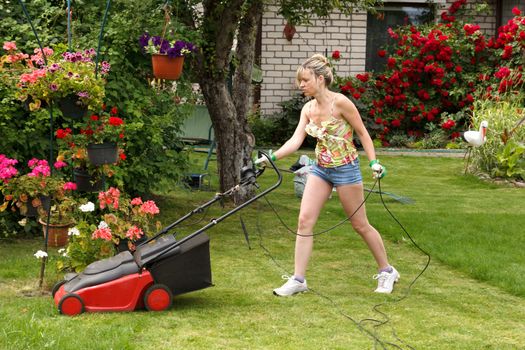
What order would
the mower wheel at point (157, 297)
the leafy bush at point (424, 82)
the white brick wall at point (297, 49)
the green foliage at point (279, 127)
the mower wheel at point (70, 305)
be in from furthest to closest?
the white brick wall at point (297, 49)
the leafy bush at point (424, 82)
the green foliage at point (279, 127)
the mower wheel at point (157, 297)
the mower wheel at point (70, 305)

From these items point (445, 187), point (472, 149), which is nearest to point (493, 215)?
point (445, 187)

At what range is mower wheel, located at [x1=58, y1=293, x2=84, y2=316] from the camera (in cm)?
530

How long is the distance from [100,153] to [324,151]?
1.53 meters

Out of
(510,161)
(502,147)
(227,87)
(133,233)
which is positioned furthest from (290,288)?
(502,147)

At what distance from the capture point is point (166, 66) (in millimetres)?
7520

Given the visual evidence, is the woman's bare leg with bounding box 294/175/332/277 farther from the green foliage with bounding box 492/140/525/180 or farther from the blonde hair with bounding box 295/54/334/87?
the green foliage with bounding box 492/140/525/180

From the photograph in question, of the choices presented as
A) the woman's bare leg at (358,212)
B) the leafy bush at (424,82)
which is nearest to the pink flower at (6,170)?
the woman's bare leg at (358,212)

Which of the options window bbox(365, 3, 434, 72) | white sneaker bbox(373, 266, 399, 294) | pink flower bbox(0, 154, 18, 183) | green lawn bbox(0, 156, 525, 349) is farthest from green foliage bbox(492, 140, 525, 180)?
pink flower bbox(0, 154, 18, 183)

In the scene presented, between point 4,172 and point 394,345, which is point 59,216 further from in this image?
point 394,345

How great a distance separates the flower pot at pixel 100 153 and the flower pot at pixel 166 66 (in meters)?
1.36

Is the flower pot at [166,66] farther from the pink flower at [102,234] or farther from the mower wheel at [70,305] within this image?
the mower wheel at [70,305]

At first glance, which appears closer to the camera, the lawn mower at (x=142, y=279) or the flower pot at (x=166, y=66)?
the lawn mower at (x=142, y=279)

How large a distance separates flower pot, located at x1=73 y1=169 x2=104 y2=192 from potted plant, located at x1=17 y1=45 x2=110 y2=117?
0.53 m

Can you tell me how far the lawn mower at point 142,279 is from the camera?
536 cm
